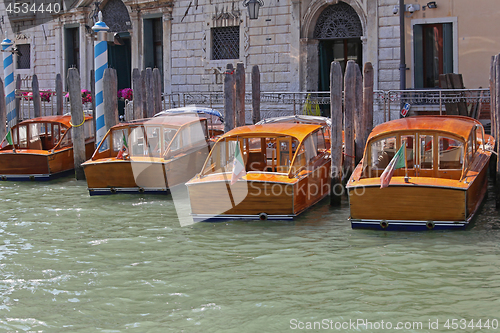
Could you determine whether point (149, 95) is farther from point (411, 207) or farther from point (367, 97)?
point (411, 207)

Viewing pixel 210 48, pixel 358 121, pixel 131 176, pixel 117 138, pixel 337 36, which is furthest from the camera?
pixel 210 48

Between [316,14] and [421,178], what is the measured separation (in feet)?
33.0

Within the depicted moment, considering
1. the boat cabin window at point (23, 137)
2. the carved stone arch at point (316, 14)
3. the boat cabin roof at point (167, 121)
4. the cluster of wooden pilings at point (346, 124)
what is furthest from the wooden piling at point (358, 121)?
the boat cabin window at point (23, 137)

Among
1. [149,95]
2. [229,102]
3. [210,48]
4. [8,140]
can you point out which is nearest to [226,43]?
[210,48]

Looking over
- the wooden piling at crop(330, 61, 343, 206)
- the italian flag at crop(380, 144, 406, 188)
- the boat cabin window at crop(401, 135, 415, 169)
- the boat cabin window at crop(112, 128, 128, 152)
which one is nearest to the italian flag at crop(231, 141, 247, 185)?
the wooden piling at crop(330, 61, 343, 206)

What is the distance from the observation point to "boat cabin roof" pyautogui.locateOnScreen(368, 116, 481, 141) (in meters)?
8.22

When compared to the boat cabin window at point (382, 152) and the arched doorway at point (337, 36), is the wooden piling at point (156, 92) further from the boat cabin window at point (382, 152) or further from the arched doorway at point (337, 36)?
the boat cabin window at point (382, 152)

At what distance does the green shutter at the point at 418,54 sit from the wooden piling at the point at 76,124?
7907mm

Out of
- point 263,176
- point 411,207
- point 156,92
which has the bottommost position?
point 411,207

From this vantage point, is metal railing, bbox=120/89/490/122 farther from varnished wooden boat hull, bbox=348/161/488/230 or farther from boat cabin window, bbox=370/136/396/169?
varnished wooden boat hull, bbox=348/161/488/230

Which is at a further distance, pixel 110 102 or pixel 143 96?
pixel 143 96

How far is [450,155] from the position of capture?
332 inches

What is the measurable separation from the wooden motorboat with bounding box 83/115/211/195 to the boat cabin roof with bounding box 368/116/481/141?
151 inches

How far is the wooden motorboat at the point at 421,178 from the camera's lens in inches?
301
